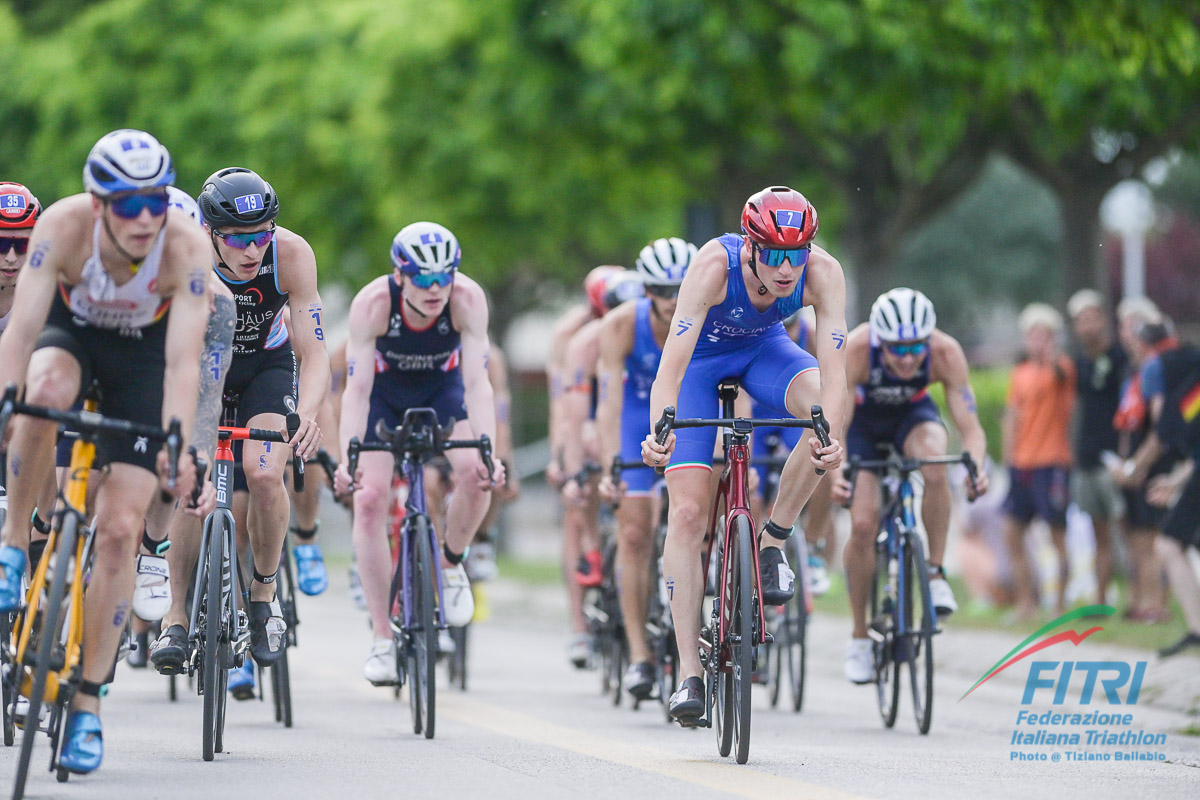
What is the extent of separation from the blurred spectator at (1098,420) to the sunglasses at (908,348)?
556 centimetres

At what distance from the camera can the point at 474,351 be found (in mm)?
9555

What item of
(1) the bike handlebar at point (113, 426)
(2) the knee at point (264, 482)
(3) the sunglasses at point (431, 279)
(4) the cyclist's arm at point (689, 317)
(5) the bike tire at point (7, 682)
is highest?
(3) the sunglasses at point (431, 279)

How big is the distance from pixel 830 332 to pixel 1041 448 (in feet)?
26.9

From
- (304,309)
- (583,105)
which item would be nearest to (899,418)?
(304,309)

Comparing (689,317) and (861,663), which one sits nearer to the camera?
(689,317)

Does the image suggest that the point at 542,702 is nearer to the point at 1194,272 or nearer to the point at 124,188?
the point at 124,188

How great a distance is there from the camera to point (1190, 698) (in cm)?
1069

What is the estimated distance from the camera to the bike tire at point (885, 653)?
32.2 feet

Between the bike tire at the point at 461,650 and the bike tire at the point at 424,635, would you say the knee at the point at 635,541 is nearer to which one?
the bike tire at the point at 424,635

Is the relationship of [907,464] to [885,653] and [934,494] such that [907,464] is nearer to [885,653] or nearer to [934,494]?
[934,494]

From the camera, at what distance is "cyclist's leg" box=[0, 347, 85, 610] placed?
6.68 m

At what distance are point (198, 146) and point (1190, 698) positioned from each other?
1965 cm

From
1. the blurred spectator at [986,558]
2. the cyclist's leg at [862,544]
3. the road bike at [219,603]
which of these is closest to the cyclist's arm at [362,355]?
the road bike at [219,603]

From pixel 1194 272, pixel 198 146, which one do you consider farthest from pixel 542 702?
pixel 1194 272
